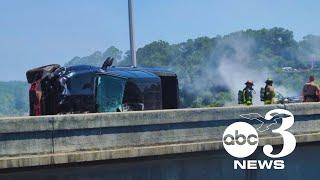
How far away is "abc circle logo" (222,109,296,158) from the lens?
1220cm

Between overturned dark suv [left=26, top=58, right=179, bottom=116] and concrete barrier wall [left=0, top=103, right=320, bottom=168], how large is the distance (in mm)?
1748

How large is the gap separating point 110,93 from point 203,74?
4100 inches

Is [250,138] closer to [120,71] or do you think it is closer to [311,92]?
[120,71]

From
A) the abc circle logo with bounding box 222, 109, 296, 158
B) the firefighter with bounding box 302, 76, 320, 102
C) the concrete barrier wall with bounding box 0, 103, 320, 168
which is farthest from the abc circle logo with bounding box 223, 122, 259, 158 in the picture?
the firefighter with bounding box 302, 76, 320, 102

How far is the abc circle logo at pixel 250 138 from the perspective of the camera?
40.0 ft

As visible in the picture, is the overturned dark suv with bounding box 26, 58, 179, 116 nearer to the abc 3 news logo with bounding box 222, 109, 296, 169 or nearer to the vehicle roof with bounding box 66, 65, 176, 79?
the vehicle roof with bounding box 66, 65, 176, 79

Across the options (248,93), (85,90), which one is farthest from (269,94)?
(85,90)

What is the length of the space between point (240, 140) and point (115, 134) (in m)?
2.68

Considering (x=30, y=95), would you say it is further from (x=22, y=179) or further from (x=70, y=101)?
(x=22, y=179)

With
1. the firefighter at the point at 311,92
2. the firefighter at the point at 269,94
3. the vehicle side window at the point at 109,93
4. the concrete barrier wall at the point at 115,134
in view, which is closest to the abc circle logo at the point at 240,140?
the concrete barrier wall at the point at 115,134

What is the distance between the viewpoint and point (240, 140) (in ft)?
40.2

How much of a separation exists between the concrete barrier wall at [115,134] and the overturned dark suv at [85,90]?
175cm

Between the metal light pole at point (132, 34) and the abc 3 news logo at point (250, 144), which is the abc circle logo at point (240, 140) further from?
the metal light pole at point (132, 34)

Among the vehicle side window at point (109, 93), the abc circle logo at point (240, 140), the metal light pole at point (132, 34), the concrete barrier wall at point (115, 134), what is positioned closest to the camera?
the concrete barrier wall at point (115, 134)
